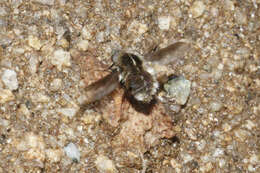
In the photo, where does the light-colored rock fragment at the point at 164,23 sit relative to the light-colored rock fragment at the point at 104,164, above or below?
above

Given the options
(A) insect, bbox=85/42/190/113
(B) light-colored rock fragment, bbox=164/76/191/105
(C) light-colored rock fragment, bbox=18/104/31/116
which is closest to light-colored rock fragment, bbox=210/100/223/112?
(B) light-colored rock fragment, bbox=164/76/191/105

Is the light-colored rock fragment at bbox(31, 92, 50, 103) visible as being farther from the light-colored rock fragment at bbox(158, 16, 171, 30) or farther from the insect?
the light-colored rock fragment at bbox(158, 16, 171, 30)

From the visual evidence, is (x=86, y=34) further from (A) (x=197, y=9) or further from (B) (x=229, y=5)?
(B) (x=229, y=5)

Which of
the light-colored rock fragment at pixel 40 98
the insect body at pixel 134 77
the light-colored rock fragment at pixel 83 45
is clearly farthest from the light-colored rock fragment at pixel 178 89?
the light-colored rock fragment at pixel 40 98

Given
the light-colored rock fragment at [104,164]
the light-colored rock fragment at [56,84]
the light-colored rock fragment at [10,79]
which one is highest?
the light-colored rock fragment at [10,79]

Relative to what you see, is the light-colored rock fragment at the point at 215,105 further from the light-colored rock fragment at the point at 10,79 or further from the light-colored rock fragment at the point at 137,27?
the light-colored rock fragment at the point at 10,79

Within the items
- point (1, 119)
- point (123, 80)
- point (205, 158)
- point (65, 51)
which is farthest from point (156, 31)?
point (1, 119)
